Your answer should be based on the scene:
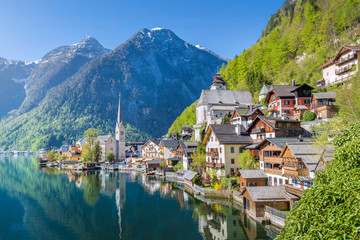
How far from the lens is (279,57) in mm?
93188

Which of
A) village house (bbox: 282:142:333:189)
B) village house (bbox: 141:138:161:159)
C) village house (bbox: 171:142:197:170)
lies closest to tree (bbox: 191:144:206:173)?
village house (bbox: 171:142:197:170)

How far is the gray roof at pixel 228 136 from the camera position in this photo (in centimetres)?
5300

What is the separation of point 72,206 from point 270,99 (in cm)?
5404

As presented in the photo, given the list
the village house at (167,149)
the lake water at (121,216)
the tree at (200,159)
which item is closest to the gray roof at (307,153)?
the lake water at (121,216)

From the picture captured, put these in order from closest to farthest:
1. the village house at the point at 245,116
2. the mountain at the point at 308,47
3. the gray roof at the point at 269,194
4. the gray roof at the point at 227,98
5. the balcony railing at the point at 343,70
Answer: the gray roof at the point at 269,194, the balcony railing at the point at 343,70, the village house at the point at 245,116, the mountain at the point at 308,47, the gray roof at the point at 227,98

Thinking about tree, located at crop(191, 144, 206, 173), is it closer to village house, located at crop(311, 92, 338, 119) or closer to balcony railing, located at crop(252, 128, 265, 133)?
balcony railing, located at crop(252, 128, 265, 133)

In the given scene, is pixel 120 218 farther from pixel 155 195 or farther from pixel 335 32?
pixel 335 32

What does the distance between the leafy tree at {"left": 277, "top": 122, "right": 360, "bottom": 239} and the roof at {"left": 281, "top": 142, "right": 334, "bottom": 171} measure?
21543mm

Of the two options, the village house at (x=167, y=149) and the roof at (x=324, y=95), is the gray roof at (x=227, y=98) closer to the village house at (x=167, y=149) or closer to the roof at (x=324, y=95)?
the village house at (x=167, y=149)

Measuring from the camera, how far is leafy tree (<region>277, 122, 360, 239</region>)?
26.9 ft

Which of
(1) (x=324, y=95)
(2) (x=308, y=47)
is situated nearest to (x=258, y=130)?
(1) (x=324, y=95)

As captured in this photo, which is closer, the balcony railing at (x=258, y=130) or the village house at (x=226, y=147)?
the balcony railing at (x=258, y=130)

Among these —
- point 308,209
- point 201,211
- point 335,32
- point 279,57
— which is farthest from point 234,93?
point 308,209

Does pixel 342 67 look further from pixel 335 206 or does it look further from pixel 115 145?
pixel 115 145
